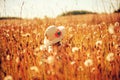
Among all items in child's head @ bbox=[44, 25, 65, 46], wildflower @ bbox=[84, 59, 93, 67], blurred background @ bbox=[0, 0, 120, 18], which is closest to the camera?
wildflower @ bbox=[84, 59, 93, 67]

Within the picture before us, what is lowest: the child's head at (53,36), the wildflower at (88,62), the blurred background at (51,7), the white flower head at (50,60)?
the wildflower at (88,62)

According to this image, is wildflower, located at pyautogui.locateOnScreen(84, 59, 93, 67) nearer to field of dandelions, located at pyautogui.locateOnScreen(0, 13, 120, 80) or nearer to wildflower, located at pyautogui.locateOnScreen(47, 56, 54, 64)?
field of dandelions, located at pyautogui.locateOnScreen(0, 13, 120, 80)

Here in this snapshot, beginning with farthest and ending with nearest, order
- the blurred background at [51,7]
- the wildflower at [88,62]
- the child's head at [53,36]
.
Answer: the blurred background at [51,7], the child's head at [53,36], the wildflower at [88,62]

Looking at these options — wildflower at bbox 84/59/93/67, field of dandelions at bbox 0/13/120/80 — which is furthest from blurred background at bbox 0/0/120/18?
wildflower at bbox 84/59/93/67

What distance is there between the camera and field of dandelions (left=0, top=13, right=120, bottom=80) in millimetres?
1185

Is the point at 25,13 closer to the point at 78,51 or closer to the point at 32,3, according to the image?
the point at 32,3

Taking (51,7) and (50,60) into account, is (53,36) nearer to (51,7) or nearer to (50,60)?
(50,60)

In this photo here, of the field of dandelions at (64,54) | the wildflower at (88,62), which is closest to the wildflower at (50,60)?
the field of dandelions at (64,54)

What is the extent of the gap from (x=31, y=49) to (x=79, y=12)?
2.36 ft

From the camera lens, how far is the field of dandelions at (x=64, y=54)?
46.6 inches

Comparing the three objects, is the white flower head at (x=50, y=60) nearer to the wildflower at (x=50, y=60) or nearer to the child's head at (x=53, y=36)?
the wildflower at (x=50, y=60)

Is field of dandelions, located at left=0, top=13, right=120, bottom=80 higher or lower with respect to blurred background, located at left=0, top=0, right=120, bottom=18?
lower

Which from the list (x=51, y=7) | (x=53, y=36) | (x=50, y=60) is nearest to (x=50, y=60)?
(x=50, y=60)

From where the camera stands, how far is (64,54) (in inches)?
51.9
